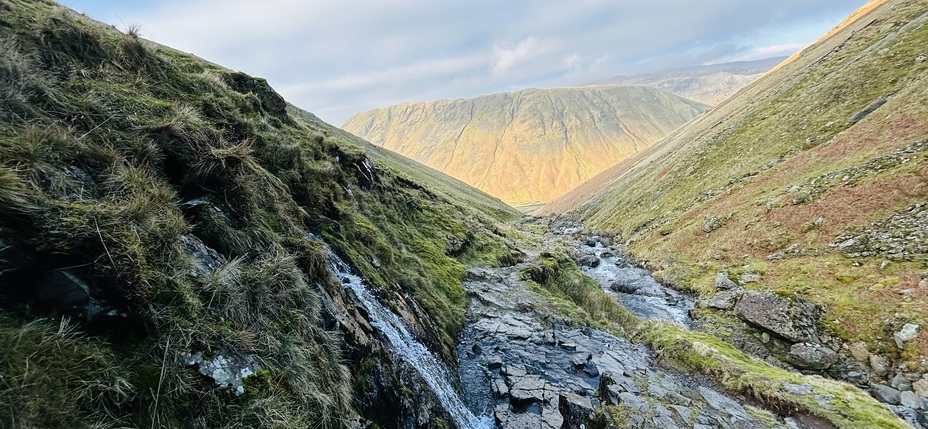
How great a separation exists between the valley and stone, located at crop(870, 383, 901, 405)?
2.5 inches

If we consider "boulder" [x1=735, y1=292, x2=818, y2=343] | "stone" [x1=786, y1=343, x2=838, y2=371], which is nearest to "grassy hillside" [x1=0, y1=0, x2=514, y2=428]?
"stone" [x1=786, y1=343, x2=838, y2=371]

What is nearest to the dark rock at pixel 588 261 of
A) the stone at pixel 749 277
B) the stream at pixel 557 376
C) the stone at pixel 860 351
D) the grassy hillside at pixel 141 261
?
the stone at pixel 749 277

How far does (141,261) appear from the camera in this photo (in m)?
5.03

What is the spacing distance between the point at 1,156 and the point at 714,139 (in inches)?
2824

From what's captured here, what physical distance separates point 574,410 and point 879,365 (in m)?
14.6

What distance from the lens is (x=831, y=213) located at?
85.4 feet

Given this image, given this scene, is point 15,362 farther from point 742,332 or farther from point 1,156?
point 742,332

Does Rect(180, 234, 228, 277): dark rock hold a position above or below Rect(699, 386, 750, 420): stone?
above

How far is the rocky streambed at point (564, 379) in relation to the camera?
11.9m

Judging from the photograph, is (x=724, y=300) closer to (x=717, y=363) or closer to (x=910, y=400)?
(x=717, y=363)

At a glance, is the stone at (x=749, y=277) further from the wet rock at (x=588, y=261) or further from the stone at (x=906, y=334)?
the wet rock at (x=588, y=261)

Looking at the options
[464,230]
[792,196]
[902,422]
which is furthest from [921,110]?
[464,230]

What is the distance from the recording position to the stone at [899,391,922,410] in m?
13.8

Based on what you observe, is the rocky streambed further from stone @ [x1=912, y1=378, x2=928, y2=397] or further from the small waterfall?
stone @ [x1=912, y1=378, x2=928, y2=397]
